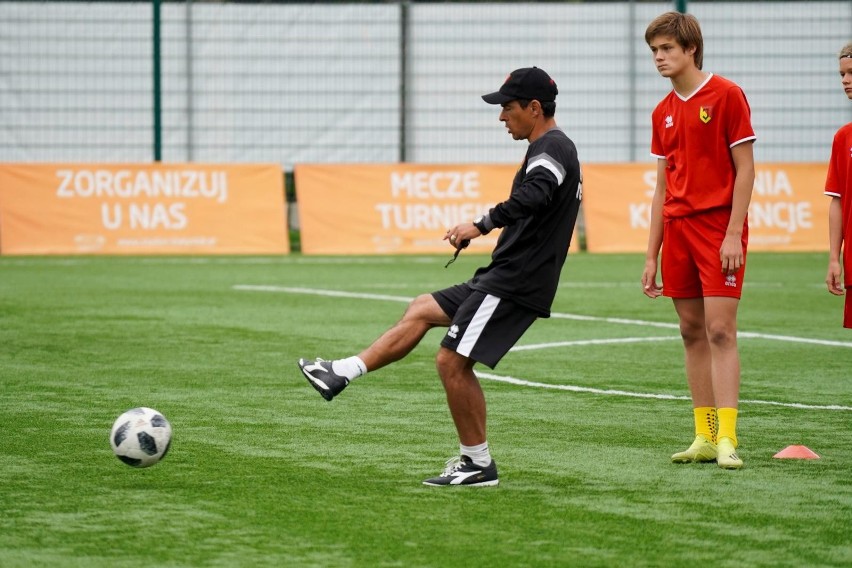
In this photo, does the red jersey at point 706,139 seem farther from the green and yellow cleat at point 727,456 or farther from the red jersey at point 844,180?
the green and yellow cleat at point 727,456

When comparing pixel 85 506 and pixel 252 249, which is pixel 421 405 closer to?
pixel 85 506

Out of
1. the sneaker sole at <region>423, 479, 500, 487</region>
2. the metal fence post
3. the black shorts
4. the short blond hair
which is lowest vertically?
the sneaker sole at <region>423, 479, 500, 487</region>

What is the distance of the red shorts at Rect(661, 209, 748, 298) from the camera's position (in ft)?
22.9

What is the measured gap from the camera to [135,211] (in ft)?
71.5

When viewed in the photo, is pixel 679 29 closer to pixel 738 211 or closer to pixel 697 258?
pixel 738 211

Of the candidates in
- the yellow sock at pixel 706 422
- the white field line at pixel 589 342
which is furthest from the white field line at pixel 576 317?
the yellow sock at pixel 706 422

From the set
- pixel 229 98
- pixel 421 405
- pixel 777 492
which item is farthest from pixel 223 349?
pixel 229 98

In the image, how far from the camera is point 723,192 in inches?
275

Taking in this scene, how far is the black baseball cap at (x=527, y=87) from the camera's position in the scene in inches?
251

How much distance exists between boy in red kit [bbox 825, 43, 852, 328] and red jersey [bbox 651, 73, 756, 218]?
0.60 m

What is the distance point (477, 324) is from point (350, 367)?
22.4 inches

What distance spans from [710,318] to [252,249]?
15.6 m

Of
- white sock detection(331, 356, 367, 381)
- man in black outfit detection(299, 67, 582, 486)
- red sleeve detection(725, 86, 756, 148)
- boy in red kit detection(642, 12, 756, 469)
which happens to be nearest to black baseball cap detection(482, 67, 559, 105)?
man in black outfit detection(299, 67, 582, 486)

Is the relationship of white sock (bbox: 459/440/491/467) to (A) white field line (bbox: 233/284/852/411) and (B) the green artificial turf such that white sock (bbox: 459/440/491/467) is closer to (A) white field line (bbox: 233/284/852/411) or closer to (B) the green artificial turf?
(B) the green artificial turf
